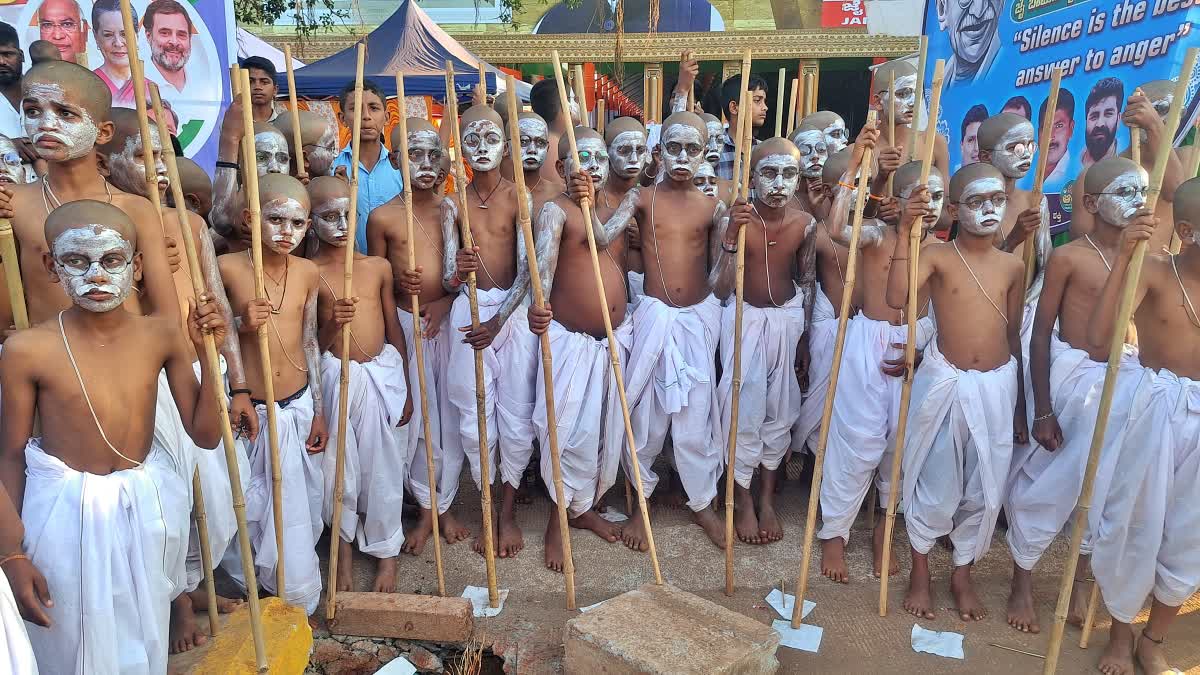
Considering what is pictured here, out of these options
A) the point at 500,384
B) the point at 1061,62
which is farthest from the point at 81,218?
the point at 1061,62

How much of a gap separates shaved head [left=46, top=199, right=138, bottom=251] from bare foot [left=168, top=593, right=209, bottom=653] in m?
1.63

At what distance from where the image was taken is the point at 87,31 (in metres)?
5.96

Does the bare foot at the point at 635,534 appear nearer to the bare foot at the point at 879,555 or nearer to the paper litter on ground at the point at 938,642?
the bare foot at the point at 879,555

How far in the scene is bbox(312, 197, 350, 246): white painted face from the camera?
3494 mm

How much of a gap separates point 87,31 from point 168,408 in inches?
190

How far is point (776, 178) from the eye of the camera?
3.95 metres

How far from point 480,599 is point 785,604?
4.74 ft

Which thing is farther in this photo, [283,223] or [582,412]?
[582,412]

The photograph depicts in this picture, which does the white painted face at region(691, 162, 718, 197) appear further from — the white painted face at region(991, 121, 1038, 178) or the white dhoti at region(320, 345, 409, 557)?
the white dhoti at region(320, 345, 409, 557)

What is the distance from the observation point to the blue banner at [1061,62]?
213 inches

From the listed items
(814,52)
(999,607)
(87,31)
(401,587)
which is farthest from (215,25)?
(814,52)

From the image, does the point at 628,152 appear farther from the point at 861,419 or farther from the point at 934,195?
the point at 861,419

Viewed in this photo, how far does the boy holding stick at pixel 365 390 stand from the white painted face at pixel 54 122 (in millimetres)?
1000

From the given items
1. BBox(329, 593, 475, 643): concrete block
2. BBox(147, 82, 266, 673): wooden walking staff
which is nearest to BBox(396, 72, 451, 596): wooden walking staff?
BBox(329, 593, 475, 643): concrete block
